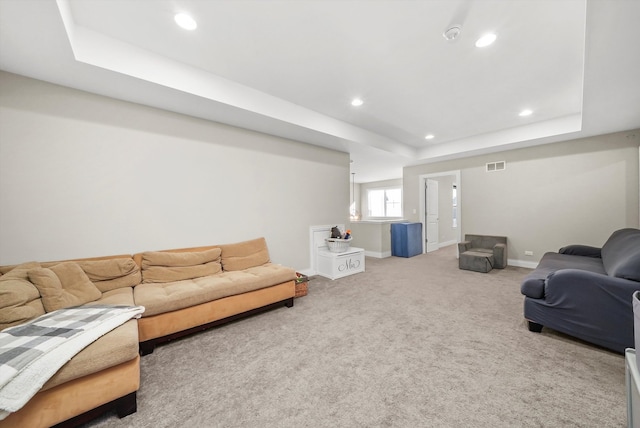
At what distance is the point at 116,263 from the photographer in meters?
2.45

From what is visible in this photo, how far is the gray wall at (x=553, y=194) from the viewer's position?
13.2ft

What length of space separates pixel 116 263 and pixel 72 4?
2204mm

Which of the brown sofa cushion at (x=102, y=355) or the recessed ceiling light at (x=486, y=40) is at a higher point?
the recessed ceiling light at (x=486, y=40)

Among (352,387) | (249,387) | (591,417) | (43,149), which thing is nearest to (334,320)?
(352,387)

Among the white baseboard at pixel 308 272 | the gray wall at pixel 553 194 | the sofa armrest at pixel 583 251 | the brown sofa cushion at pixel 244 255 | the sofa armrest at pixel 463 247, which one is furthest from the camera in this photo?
the sofa armrest at pixel 463 247

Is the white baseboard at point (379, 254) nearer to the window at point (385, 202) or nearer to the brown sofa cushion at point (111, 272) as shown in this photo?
the window at point (385, 202)

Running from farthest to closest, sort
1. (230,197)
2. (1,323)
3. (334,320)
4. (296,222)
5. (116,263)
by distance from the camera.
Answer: (296,222), (230,197), (334,320), (116,263), (1,323)

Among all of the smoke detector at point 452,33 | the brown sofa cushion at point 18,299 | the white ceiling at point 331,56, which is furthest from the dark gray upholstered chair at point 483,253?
the brown sofa cushion at point 18,299

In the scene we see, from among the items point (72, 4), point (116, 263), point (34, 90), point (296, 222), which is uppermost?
point (72, 4)

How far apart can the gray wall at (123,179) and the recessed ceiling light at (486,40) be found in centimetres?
285

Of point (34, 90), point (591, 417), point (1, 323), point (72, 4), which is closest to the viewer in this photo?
point (591, 417)

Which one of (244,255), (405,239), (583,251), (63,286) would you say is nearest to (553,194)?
(583,251)

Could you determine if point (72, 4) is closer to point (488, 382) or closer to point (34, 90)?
point (34, 90)

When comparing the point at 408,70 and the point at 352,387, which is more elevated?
the point at 408,70
